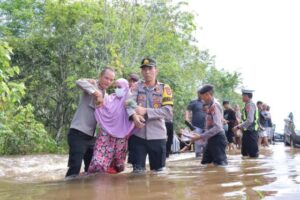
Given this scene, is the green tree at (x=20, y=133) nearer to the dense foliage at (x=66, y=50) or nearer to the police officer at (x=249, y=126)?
the dense foliage at (x=66, y=50)

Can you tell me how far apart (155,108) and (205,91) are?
3.96 feet

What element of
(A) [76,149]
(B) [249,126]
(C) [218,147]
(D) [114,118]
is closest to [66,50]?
(B) [249,126]

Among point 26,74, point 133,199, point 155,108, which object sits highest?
point 26,74

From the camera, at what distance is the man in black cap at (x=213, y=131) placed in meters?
6.72

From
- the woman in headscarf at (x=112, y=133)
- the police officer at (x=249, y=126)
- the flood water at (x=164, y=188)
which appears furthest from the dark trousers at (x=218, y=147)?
the police officer at (x=249, y=126)

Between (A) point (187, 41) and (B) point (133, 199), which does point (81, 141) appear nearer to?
(B) point (133, 199)

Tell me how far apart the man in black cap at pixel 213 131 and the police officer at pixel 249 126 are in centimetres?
205

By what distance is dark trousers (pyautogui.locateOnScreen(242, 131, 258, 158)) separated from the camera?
368 inches

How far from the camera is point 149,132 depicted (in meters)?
5.85

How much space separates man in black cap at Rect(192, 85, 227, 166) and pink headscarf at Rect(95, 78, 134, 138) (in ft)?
4.28

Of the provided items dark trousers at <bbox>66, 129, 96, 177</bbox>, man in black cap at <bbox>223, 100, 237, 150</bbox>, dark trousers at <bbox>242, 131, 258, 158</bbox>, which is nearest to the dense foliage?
man in black cap at <bbox>223, 100, 237, 150</bbox>

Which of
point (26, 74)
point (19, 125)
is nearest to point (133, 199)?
point (19, 125)

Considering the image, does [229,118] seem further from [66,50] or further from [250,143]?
[66,50]

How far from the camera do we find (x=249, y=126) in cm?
920
